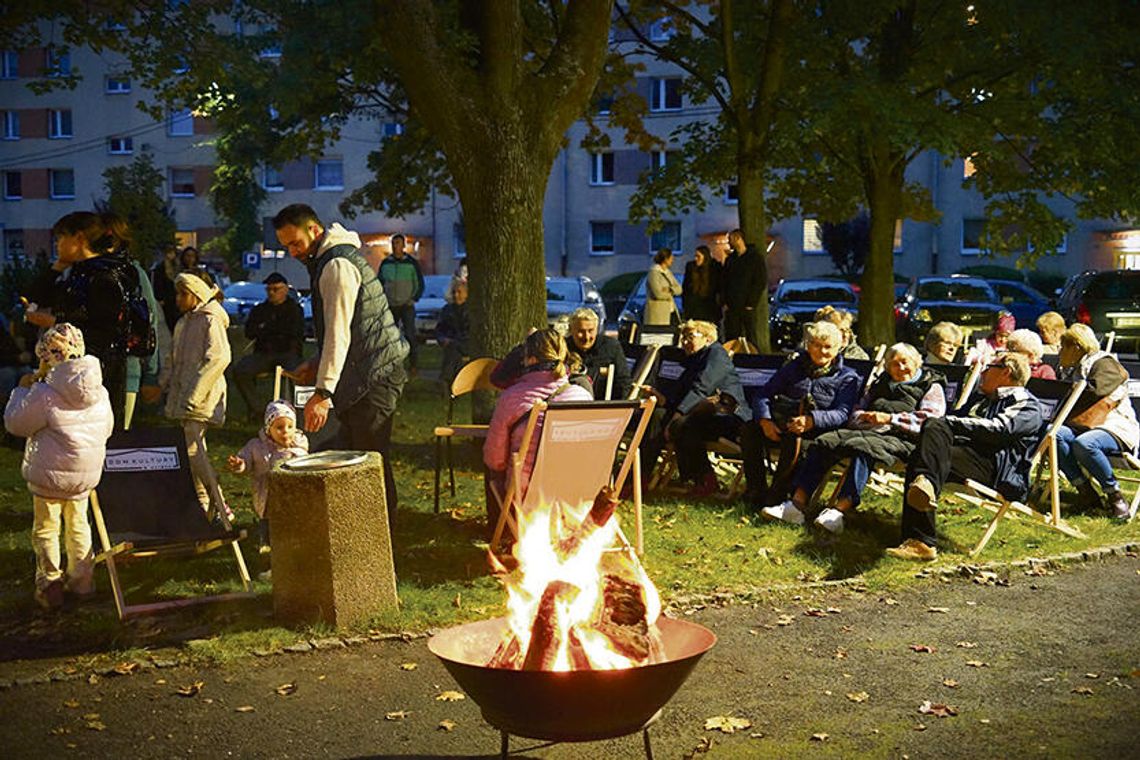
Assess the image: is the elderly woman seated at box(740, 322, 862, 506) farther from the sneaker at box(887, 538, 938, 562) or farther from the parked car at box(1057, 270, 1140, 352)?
the parked car at box(1057, 270, 1140, 352)

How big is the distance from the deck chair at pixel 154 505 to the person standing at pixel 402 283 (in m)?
12.6

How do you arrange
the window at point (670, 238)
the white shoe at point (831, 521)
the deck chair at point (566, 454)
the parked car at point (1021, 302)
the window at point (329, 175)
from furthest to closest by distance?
1. the window at point (329, 175)
2. the window at point (670, 238)
3. the parked car at point (1021, 302)
4. the white shoe at point (831, 521)
5. the deck chair at point (566, 454)

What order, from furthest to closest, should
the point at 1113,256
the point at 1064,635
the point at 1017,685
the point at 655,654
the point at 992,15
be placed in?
1. the point at 1113,256
2. the point at 992,15
3. the point at 1064,635
4. the point at 1017,685
5. the point at 655,654

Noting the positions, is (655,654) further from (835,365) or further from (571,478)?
(835,365)

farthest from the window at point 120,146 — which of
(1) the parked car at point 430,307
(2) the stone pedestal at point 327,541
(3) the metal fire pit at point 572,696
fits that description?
(3) the metal fire pit at point 572,696

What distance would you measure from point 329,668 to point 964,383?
5.89m

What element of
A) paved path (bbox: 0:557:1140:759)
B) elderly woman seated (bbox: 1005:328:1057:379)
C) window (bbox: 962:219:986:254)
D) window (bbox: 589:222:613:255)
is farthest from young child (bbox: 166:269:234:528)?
window (bbox: 589:222:613:255)

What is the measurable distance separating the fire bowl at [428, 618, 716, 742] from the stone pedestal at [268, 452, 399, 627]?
225 centimetres

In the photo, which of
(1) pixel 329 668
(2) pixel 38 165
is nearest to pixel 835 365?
(1) pixel 329 668

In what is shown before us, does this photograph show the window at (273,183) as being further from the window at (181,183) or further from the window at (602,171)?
the window at (602,171)

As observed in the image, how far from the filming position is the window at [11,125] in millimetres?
69875

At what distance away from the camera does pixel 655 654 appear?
499 centimetres

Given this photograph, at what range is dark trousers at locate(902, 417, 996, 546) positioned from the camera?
29.4 ft

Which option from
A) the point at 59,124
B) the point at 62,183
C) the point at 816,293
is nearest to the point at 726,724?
the point at 816,293
